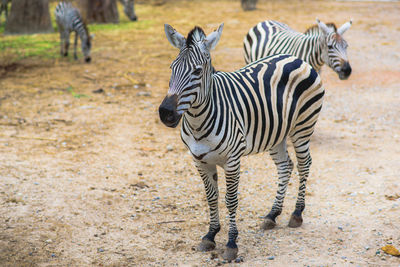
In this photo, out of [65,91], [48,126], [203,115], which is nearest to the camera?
[203,115]

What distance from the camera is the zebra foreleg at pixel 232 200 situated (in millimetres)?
4156

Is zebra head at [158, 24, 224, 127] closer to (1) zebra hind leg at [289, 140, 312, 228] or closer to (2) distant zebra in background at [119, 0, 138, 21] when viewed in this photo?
(1) zebra hind leg at [289, 140, 312, 228]

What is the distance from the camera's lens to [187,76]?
3650 mm

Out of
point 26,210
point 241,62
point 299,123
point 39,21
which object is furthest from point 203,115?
point 39,21

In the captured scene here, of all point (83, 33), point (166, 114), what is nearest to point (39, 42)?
point (83, 33)

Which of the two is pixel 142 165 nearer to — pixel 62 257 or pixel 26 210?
pixel 26 210

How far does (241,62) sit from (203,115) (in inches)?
314

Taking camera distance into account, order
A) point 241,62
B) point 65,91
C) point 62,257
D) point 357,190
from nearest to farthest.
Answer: point 62,257 < point 357,190 < point 65,91 < point 241,62

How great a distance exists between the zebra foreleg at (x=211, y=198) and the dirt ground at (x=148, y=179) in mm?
107

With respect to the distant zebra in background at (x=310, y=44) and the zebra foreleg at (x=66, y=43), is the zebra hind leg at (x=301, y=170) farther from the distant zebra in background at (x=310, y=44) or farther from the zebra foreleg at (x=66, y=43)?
the zebra foreleg at (x=66, y=43)

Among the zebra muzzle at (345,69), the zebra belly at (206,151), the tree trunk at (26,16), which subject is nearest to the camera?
the zebra belly at (206,151)

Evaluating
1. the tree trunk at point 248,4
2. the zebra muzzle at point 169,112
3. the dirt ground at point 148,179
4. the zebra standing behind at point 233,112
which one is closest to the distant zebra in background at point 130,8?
the tree trunk at point 248,4

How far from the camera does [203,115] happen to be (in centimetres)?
391

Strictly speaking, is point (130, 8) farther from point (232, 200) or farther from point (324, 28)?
point (232, 200)
